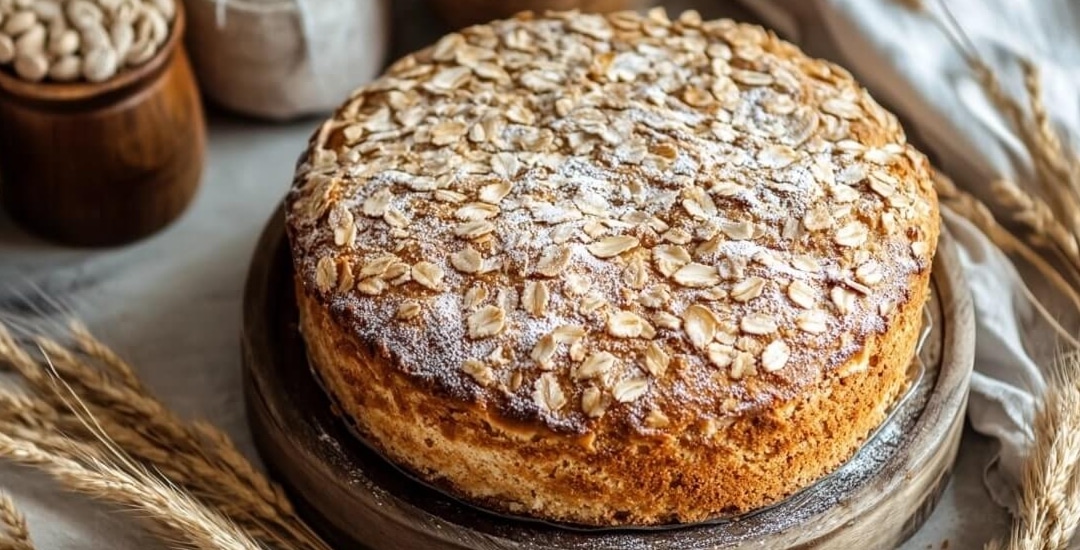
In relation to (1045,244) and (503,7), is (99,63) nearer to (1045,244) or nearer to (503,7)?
(503,7)

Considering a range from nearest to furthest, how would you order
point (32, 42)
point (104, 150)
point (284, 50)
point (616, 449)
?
1. point (616, 449)
2. point (32, 42)
3. point (104, 150)
4. point (284, 50)

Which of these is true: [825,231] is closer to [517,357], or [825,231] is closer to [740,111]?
[740,111]

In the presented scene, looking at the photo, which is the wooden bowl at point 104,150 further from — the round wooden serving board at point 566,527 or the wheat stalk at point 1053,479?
the wheat stalk at point 1053,479

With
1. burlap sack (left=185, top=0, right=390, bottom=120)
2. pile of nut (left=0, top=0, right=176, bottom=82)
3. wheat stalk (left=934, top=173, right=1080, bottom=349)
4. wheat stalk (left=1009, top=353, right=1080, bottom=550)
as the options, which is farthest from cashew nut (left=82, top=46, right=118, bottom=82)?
wheat stalk (left=1009, top=353, right=1080, bottom=550)

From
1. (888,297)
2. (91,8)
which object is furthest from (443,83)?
(888,297)

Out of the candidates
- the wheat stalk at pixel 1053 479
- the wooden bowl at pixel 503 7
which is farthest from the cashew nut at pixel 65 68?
the wheat stalk at pixel 1053 479

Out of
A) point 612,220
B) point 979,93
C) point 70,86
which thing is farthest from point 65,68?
point 979,93
